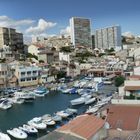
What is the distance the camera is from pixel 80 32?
73438 millimetres

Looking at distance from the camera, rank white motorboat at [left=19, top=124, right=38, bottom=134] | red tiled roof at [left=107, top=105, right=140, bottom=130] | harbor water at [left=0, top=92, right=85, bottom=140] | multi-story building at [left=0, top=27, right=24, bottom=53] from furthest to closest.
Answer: multi-story building at [left=0, top=27, right=24, bottom=53]
harbor water at [left=0, top=92, right=85, bottom=140]
white motorboat at [left=19, top=124, right=38, bottom=134]
red tiled roof at [left=107, top=105, right=140, bottom=130]

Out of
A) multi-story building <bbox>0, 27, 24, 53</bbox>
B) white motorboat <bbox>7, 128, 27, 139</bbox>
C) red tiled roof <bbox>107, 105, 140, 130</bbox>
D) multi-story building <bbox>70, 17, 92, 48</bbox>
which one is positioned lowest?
white motorboat <bbox>7, 128, 27, 139</bbox>

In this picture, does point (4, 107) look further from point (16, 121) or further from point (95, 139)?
point (95, 139)

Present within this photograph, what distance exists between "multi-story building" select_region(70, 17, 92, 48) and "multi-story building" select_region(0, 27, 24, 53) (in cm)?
2202

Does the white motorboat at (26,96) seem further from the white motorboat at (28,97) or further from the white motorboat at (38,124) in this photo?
the white motorboat at (38,124)

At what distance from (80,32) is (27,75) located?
4116 cm

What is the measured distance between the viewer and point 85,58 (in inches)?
2106

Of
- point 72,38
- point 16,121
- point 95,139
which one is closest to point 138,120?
point 95,139

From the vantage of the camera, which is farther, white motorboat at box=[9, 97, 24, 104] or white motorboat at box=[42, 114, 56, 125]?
white motorboat at box=[9, 97, 24, 104]

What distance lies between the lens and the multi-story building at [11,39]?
4897 cm

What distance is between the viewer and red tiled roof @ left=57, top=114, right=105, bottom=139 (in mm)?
10508

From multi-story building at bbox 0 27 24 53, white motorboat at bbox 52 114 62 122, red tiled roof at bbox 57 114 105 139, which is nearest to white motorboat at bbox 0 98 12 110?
white motorboat at bbox 52 114 62 122

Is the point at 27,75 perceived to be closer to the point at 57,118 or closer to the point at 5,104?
the point at 5,104

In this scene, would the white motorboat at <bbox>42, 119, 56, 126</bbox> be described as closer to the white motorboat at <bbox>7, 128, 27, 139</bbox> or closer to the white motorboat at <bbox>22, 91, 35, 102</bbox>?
the white motorboat at <bbox>7, 128, 27, 139</bbox>
